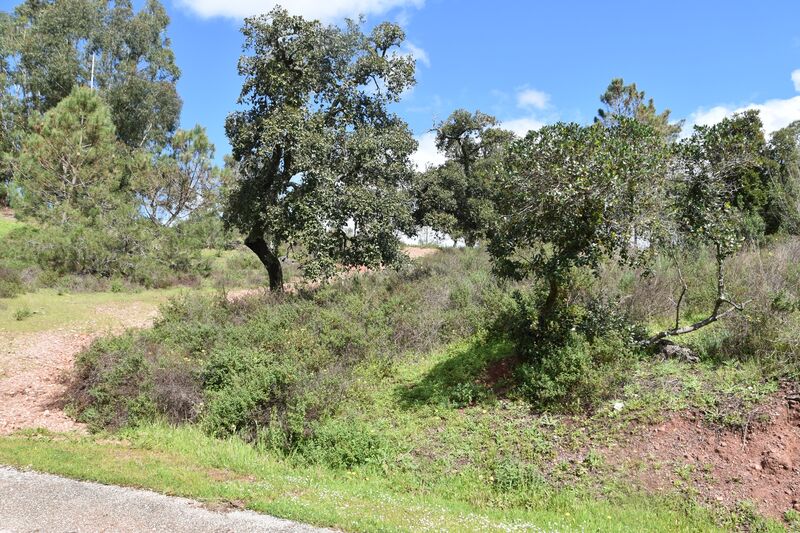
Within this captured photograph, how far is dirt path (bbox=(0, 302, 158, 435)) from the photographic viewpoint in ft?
29.4

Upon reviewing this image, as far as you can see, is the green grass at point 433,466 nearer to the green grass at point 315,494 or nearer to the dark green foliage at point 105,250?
the green grass at point 315,494

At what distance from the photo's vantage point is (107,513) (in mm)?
5195

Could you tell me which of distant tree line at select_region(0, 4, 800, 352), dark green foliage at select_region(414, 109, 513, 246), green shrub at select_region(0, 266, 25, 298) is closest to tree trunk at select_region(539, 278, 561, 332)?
distant tree line at select_region(0, 4, 800, 352)

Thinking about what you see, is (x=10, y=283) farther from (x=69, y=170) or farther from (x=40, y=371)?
(x=69, y=170)

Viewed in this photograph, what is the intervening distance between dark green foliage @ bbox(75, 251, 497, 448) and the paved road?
234 cm

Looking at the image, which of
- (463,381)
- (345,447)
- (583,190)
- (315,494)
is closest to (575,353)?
(463,381)

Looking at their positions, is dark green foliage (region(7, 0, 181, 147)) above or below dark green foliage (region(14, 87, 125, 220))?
above

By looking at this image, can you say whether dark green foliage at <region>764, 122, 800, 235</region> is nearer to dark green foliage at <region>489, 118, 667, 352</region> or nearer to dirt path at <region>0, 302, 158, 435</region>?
dark green foliage at <region>489, 118, 667, 352</region>

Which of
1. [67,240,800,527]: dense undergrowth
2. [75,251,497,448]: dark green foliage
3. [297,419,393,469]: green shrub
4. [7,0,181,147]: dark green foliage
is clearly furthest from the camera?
[7,0,181,147]: dark green foliage

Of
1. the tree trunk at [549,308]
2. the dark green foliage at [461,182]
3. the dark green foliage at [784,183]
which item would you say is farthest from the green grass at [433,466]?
the dark green foliage at [784,183]

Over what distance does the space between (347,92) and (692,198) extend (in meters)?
10.1

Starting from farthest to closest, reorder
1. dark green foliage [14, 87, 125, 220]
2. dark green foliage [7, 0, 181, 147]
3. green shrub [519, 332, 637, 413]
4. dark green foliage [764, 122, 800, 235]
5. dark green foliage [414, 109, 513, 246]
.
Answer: dark green foliage [7, 0, 181, 147], dark green foliage [14, 87, 125, 220], dark green foliage [414, 109, 513, 246], dark green foliage [764, 122, 800, 235], green shrub [519, 332, 637, 413]

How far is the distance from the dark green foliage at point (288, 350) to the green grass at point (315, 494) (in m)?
0.85

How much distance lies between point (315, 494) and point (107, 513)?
6.76ft
